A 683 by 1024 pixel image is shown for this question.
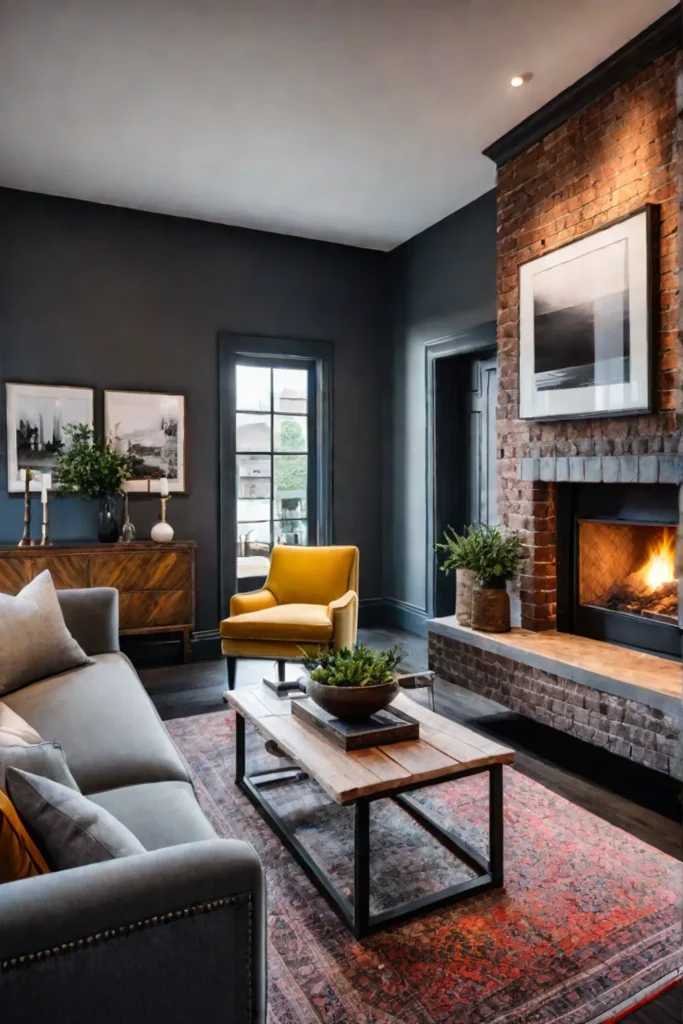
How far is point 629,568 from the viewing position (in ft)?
11.1

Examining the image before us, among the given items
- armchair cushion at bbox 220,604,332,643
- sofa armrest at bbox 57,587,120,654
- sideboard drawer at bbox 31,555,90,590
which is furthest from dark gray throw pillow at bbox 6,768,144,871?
sideboard drawer at bbox 31,555,90,590

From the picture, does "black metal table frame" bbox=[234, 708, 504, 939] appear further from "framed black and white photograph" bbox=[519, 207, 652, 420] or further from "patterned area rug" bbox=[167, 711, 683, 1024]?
"framed black and white photograph" bbox=[519, 207, 652, 420]

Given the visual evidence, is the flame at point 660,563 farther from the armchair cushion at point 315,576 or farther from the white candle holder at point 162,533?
the white candle holder at point 162,533

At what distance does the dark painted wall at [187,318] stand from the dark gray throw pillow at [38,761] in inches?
134

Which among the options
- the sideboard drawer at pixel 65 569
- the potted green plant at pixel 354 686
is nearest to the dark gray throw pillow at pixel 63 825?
the potted green plant at pixel 354 686

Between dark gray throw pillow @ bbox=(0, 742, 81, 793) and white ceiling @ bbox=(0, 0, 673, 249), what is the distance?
277 cm

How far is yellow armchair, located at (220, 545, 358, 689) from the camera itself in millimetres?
3602

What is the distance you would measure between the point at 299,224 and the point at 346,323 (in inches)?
33.4

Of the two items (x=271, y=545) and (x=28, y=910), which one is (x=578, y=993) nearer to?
(x=28, y=910)

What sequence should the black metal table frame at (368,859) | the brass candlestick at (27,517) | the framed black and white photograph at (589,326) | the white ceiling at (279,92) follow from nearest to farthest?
the black metal table frame at (368,859) → the white ceiling at (279,92) → the framed black and white photograph at (589,326) → the brass candlestick at (27,517)

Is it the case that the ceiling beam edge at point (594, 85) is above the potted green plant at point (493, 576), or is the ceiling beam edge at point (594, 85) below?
above

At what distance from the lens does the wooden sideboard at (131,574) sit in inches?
158

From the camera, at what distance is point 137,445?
471cm

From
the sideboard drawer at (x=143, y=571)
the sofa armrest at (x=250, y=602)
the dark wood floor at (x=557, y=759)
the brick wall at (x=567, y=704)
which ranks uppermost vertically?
the sideboard drawer at (x=143, y=571)
